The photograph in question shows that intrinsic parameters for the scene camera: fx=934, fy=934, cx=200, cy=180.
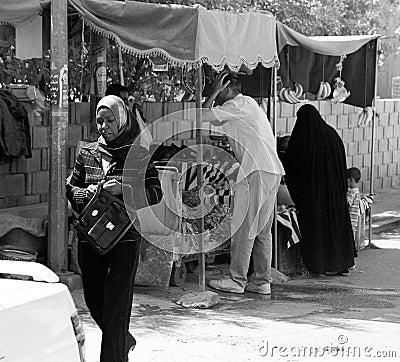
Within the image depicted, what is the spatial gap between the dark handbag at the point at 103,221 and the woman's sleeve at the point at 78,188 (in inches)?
3.8

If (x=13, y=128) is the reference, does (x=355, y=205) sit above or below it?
below

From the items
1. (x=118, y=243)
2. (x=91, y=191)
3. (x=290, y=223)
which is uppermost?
(x=91, y=191)

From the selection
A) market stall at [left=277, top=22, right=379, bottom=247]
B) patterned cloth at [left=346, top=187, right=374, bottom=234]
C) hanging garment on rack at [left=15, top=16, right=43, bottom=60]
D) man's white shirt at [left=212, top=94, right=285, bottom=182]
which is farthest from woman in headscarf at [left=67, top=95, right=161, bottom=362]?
patterned cloth at [left=346, top=187, right=374, bottom=234]

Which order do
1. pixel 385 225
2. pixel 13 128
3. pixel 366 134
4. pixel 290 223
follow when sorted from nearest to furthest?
1. pixel 13 128
2. pixel 290 223
3. pixel 385 225
4. pixel 366 134

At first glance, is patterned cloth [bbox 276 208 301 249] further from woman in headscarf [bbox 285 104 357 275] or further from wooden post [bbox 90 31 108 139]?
wooden post [bbox 90 31 108 139]

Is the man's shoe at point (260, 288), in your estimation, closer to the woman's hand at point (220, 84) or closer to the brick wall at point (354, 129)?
the woman's hand at point (220, 84)

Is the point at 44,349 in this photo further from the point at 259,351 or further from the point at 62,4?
the point at 62,4

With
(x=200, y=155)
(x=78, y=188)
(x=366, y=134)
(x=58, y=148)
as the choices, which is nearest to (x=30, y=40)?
(x=58, y=148)

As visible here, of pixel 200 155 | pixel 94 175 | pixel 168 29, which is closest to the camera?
pixel 94 175

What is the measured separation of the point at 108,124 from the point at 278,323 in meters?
2.73

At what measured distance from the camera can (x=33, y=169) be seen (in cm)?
983

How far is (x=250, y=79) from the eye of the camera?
10.4 metres

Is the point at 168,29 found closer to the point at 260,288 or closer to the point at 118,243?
the point at 118,243

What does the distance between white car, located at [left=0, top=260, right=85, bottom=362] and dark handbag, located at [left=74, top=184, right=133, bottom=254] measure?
1713 millimetres
